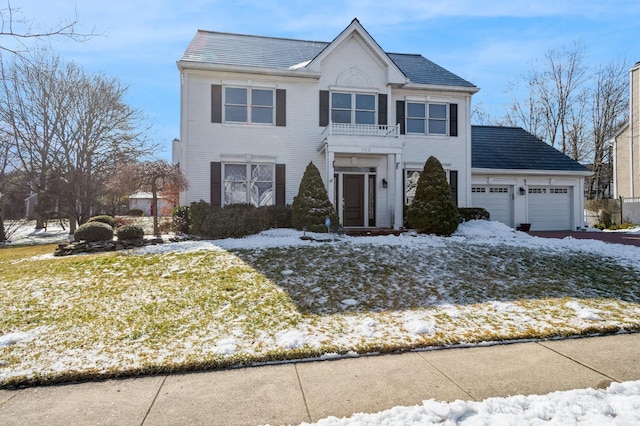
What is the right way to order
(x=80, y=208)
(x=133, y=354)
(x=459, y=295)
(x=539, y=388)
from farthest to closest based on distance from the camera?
(x=80, y=208), (x=459, y=295), (x=133, y=354), (x=539, y=388)

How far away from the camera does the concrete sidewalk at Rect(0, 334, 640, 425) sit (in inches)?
118

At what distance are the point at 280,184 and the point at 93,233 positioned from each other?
6183 mm

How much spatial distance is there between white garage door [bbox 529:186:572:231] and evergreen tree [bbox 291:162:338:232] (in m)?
11.0

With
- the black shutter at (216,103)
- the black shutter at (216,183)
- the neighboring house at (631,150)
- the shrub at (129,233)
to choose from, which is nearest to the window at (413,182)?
the black shutter at (216,183)

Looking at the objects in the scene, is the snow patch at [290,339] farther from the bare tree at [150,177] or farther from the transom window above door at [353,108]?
the transom window above door at [353,108]

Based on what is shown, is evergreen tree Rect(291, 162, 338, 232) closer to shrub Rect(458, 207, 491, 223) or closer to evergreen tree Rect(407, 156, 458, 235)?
evergreen tree Rect(407, 156, 458, 235)

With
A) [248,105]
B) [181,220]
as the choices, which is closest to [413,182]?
[248,105]

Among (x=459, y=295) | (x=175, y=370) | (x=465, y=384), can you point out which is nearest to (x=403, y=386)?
(x=465, y=384)

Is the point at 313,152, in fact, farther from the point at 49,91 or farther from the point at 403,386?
the point at 49,91

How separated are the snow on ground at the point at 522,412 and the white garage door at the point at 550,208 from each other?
1605 centimetres

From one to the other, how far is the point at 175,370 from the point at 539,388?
3519 mm

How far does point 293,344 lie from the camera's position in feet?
14.1

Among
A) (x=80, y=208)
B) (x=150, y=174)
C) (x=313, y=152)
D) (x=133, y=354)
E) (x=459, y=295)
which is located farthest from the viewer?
(x=80, y=208)

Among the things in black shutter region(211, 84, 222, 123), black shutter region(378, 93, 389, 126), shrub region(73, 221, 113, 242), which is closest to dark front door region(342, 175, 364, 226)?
black shutter region(378, 93, 389, 126)
